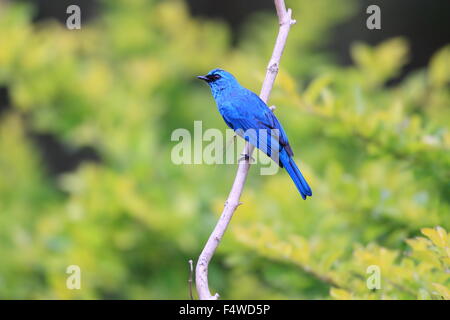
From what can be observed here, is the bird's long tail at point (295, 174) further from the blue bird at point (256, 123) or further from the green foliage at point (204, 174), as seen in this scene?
the green foliage at point (204, 174)

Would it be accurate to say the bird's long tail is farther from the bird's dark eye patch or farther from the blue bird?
the bird's dark eye patch

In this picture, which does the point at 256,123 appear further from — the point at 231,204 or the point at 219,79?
the point at 231,204

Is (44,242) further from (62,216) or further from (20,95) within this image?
(20,95)

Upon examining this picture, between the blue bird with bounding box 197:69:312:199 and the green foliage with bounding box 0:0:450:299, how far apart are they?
0.34 metres

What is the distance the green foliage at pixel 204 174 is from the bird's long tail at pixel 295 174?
47 centimetres

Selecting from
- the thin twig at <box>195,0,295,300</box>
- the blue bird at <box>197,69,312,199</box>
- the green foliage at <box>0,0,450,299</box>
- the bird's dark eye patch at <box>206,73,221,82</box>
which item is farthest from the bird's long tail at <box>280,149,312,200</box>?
the bird's dark eye patch at <box>206,73,221,82</box>

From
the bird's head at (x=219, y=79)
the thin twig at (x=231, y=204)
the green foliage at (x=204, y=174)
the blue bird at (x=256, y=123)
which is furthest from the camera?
the green foliage at (x=204, y=174)

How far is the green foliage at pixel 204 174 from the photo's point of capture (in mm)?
A: 2926

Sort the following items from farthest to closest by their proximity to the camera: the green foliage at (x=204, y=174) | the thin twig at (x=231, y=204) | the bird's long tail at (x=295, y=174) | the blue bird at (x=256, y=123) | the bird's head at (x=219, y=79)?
the green foliage at (x=204, y=174) < the bird's head at (x=219, y=79) < the blue bird at (x=256, y=123) < the bird's long tail at (x=295, y=174) < the thin twig at (x=231, y=204)

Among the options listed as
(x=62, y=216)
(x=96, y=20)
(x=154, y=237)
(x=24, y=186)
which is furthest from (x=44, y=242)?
(x=96, y=20)

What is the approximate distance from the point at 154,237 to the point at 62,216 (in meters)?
0.82

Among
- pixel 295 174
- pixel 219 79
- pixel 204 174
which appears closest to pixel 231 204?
pixel 295 174

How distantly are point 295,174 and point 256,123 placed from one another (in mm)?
365

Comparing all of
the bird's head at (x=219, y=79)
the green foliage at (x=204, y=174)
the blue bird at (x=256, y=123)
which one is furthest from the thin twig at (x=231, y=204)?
the green foliage at (x=204, y=174)
